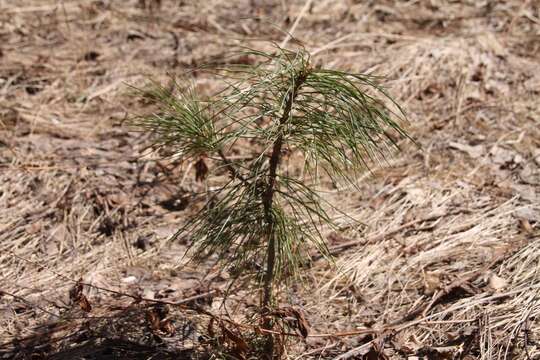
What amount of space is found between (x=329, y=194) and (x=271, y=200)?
1.35 m

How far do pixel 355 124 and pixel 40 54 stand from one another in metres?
3.17

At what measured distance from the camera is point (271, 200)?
7.54 feet

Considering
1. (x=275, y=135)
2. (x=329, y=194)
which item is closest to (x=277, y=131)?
(x=275, y=135)

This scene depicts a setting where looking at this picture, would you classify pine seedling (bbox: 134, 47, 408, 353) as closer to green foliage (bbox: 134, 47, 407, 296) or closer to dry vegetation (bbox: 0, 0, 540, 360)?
green foliage (bbox: 134, 47, 407, 296)

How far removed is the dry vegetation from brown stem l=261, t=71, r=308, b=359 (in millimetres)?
293

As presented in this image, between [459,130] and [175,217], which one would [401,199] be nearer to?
[459,130]

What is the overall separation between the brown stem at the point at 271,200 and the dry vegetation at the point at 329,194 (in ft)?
0.96

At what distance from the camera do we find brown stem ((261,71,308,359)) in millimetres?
2068

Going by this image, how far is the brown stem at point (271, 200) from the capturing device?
2068mm

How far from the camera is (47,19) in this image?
4.94 m

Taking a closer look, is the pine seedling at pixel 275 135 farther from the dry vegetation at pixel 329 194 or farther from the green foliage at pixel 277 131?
the dry vegetation at pixel 329 194

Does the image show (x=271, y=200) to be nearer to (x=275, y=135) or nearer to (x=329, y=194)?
(x=275, y=135)

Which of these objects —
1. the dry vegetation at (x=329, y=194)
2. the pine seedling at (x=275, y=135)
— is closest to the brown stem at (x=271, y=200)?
the pine seedling at (x=275, y=135)

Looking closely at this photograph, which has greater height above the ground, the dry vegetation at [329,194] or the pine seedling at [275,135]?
the pine seedling at [275,135]
